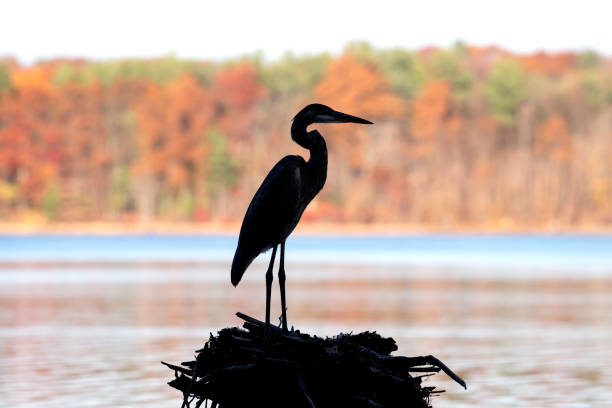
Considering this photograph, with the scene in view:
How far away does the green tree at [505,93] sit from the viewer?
11306cm

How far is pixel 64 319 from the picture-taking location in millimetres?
21438

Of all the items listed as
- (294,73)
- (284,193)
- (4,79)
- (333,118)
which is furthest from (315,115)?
(294,73)

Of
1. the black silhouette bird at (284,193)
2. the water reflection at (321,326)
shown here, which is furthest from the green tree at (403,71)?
the black silhouette bird at (284,193)

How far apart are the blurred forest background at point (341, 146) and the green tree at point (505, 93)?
0.13 m

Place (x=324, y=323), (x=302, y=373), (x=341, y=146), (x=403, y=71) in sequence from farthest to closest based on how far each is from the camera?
(x=403, y=71), (x=341, y=146), (x=324, y=323), (x=302, y=373)

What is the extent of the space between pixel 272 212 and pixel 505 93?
108275 millimetres

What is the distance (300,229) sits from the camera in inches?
3996

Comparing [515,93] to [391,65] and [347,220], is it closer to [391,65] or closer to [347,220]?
[391,65]

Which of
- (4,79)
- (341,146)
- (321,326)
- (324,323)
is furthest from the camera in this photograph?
(4,79)

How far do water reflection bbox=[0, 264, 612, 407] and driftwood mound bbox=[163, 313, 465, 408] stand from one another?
410 centimetres

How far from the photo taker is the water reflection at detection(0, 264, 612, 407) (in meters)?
12.6

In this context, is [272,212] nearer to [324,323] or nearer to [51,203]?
[324,323]

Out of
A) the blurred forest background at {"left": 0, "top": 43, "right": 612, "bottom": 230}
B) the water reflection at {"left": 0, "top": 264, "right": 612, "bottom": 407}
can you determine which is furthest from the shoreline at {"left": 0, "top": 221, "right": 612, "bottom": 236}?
the water reflection at {"left": 0, "top": 264, "right": 612, "bottom": 407}

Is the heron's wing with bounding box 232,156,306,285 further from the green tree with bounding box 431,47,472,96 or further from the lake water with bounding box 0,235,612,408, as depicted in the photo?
the green tree with bounding box 431,47,472,96
